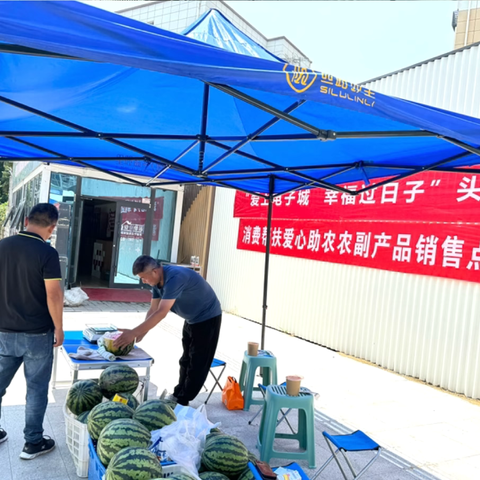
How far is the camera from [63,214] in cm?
1072

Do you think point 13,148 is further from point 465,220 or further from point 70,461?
point 465,220

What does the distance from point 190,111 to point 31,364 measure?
7.48 ft

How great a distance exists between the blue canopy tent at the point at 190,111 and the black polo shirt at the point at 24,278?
104 cm

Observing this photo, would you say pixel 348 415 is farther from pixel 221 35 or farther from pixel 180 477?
pixel 221 35

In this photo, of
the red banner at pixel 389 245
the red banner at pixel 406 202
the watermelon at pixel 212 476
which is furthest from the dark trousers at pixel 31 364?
the red banner at pixel 406 202

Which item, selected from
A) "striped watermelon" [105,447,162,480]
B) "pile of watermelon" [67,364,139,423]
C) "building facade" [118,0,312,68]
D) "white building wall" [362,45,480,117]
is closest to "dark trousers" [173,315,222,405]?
"pile of watermelon" [67,364,139,423]

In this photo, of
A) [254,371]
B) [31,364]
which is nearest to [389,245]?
[254,371]

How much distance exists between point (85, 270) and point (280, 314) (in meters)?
10.2

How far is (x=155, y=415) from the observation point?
2.99m

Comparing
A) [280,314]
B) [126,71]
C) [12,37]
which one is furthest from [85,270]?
[12,37]

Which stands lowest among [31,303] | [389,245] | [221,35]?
[31,303]

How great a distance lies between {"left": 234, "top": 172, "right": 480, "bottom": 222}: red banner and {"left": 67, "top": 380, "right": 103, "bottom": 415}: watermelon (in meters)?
5.28

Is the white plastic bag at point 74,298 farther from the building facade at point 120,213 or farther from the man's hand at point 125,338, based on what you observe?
the man's hand at point 125,338

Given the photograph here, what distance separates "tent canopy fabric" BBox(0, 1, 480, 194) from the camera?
1.83m
